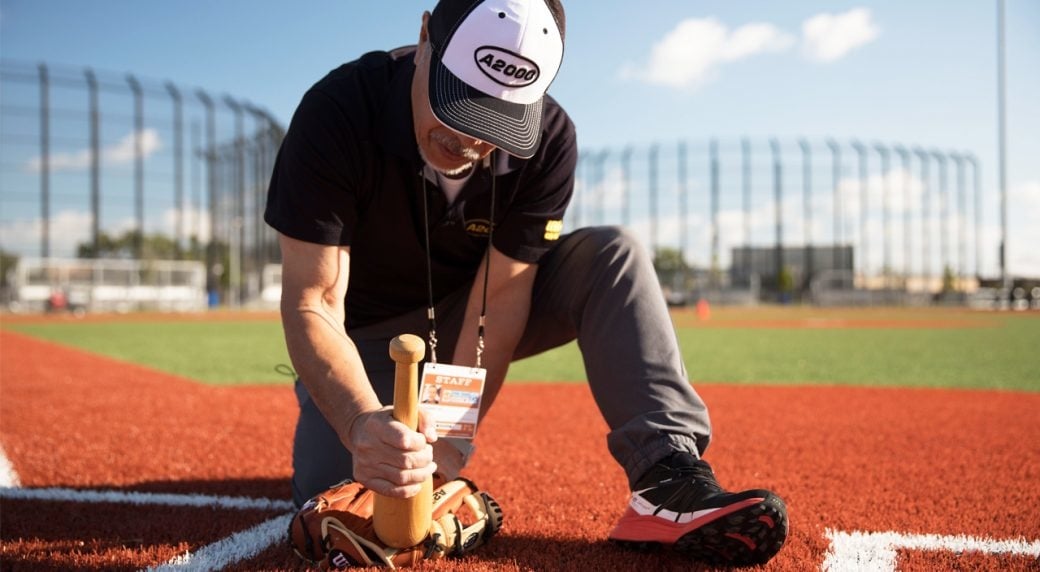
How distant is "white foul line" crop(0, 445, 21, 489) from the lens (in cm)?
287

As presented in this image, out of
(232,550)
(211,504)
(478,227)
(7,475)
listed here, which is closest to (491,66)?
(478,227)

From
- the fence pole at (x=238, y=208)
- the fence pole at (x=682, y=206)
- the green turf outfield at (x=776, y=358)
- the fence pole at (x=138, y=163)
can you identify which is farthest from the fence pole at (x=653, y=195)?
the green turf outfield at (x=776, y=358)

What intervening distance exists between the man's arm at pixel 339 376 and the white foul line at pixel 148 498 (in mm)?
874

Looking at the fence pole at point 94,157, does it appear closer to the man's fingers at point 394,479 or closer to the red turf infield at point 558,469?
the red turf infield at point 558,469

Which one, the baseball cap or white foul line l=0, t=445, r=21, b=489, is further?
white foul line l=0, t=445, r=21, b=489

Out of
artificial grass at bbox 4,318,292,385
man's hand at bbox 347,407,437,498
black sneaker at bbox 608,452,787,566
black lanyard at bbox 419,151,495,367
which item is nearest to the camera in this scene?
man's hand at bbox 347,407,437,498

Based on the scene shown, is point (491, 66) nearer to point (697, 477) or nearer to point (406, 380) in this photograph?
point (406, 380)

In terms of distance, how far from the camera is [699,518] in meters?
1.74

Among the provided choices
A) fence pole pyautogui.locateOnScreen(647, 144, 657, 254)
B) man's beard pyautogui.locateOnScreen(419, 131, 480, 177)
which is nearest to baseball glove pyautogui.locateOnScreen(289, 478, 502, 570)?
man's beard pyautogui.locateOnScreen(419, 131, 480, 177)

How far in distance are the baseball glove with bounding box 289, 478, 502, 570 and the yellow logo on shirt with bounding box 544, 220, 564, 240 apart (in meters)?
0.86

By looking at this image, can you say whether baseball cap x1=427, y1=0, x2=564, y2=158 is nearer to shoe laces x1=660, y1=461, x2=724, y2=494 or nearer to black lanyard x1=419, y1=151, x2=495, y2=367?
black lanyard x1=419, y1=151, x2=495, y2=367

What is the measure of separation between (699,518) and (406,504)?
2.15ft

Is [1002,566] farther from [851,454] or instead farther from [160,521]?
[160,521]

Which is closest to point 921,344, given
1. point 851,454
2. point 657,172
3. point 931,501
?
point 851,454
